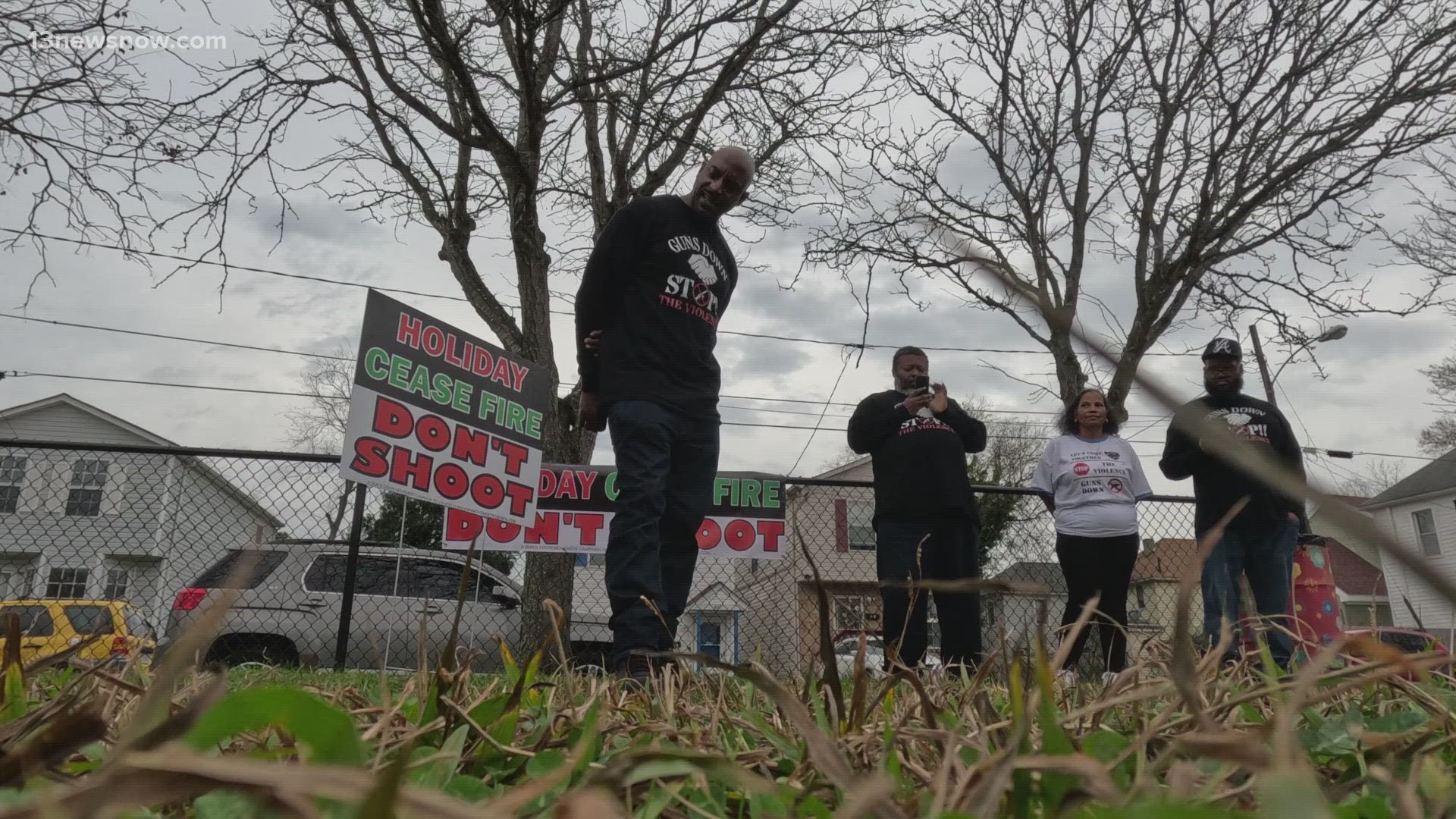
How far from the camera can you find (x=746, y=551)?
295 inches

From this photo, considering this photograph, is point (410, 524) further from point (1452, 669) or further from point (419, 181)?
point (1452, 669)

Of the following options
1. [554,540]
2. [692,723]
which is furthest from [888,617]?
[554,540]

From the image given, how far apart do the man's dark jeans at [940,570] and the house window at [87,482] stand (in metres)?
5.07

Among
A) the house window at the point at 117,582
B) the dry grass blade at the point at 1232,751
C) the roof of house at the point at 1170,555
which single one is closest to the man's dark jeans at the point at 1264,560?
the roof of house at the point at 1170,555

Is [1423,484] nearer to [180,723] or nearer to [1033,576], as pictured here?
[1033,576]

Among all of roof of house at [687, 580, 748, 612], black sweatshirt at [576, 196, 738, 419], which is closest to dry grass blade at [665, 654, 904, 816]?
black sweatshirt at [576, 196, 738, 419]

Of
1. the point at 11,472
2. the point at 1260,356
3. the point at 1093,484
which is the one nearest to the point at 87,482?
the point at 11,472

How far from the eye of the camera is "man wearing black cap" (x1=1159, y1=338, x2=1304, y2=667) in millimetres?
4293

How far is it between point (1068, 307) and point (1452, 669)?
124cm

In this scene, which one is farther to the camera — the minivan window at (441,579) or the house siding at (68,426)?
the house siding at (68,426)

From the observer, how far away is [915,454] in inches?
172

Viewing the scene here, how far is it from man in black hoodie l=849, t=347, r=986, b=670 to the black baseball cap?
1.23 m

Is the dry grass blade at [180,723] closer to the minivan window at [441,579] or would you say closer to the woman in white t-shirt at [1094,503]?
the woman in white t-shirt at [1094,503]

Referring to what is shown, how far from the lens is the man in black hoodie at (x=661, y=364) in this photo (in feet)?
9.21
